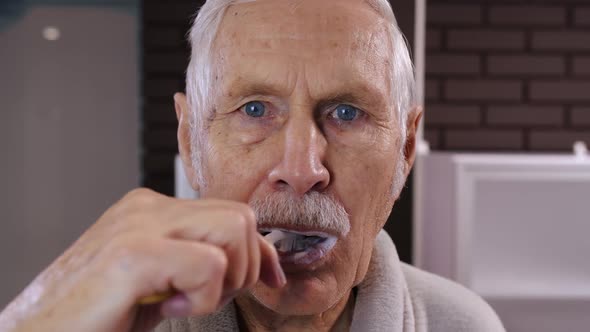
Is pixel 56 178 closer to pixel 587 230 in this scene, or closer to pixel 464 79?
pixel 464 79

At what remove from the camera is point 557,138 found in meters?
3.31

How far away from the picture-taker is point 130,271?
622 millimetres

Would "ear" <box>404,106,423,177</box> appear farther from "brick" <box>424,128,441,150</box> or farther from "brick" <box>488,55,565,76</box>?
"brick" <box>488,55,565,76</box>

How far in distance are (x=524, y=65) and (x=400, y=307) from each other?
8.32 feet

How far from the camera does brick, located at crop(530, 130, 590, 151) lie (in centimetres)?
330

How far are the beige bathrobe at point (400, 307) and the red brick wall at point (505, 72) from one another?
2.22 metres

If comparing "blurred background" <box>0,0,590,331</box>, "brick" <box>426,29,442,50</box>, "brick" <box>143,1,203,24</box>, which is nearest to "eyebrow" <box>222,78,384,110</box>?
"blurred background" <box>0,0,590,331</box>

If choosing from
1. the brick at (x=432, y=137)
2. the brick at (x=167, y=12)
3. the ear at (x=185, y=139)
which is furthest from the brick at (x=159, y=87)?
the ear at (x=185, y=139)

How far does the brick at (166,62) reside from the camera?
3.14 metres

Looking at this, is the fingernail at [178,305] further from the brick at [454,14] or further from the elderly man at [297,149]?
the brick at [454,14]

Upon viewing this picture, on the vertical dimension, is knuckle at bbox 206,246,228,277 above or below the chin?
above

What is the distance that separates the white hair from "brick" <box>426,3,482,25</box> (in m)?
2.35

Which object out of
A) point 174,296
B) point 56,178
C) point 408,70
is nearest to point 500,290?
point 408,70

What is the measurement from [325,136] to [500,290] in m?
1.36
